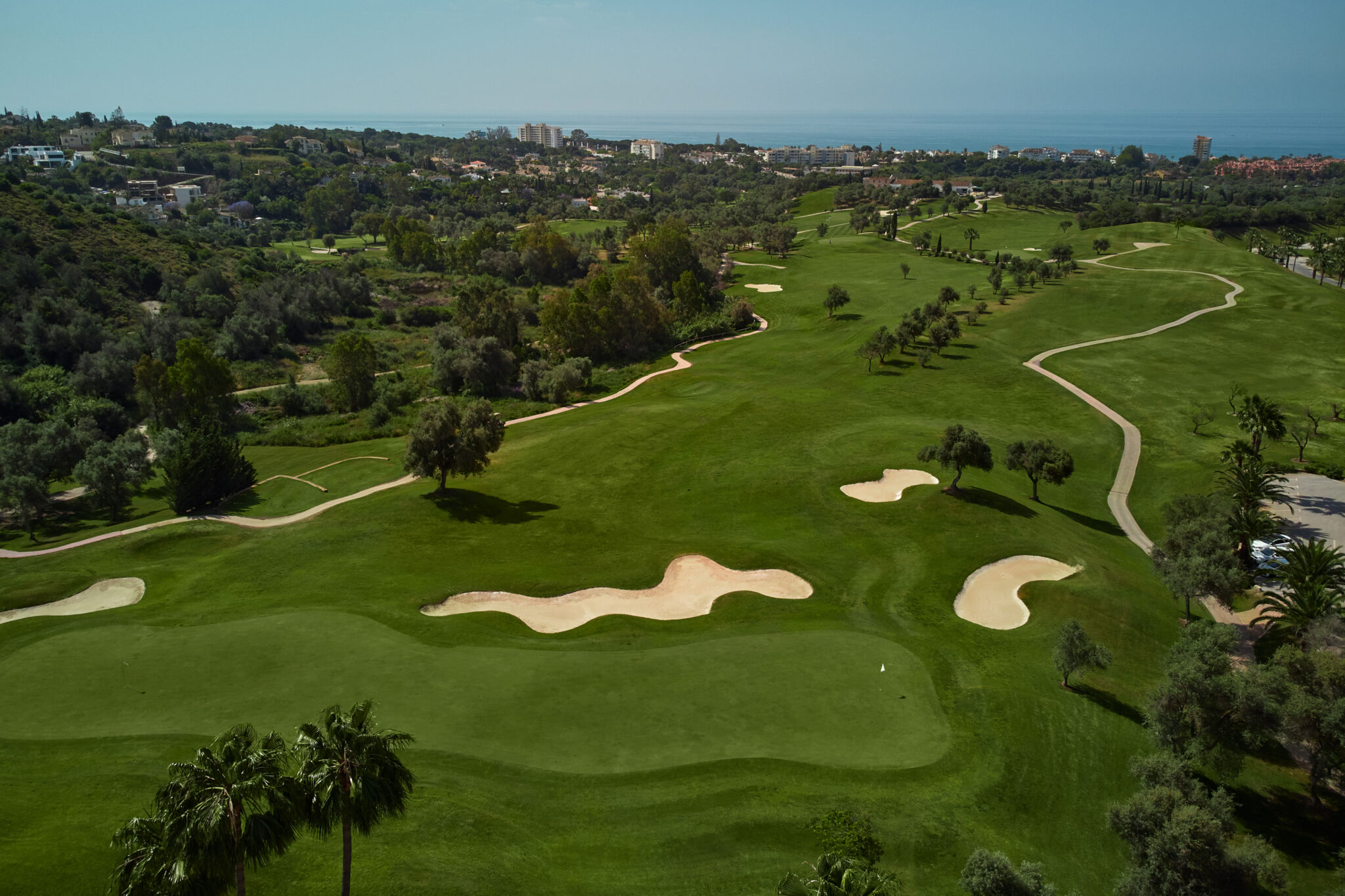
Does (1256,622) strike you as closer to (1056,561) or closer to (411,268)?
(1056,561)

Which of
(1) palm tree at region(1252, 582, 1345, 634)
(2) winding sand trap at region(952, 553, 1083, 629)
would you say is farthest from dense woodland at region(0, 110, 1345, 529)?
(1) palm tree at region(1252, 582, 1345, 634)

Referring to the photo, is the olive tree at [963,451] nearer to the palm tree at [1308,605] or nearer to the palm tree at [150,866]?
the palm tree at [1308,605]

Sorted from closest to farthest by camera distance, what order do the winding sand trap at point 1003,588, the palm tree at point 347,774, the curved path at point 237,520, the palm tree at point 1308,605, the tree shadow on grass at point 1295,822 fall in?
1. the palm tree at point 347,774
2. the tree shadow on grass at point 1295,822
3. the palm tree at point 1308,605
4. the winding sand trap at point 1003,588
5. the curved path at point 237,520

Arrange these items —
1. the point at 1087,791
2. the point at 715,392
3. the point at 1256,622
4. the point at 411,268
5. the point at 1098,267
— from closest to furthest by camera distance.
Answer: the point at 1087,791 < the point at 1256,622 < the point at 715,392 < the point at 1098,267 < the point at 411,268

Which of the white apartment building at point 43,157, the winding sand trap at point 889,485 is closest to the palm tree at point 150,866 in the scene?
the winding sand trap at point 889,485

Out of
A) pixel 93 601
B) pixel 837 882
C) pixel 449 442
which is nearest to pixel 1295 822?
pixel 837 882

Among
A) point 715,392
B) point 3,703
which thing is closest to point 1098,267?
point 715,392
